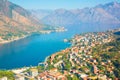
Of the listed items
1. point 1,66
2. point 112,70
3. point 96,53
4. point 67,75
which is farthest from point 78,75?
point 1,66

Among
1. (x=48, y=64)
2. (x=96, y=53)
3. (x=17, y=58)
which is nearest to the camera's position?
(x=48, y=64)

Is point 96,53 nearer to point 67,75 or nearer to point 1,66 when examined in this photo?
point 67,75

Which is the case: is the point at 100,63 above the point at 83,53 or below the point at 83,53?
below

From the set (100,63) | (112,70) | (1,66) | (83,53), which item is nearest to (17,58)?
(1,66)

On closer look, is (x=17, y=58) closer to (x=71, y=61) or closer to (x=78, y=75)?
(x=71, y=61)

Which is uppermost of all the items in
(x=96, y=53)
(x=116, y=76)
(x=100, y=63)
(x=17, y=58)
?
(x=17, y=58)

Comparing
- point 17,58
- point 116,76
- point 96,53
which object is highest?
point 17,58

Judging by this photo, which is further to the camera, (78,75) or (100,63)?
(100,63)

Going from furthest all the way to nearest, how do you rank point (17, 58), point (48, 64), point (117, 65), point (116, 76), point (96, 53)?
point (17, 58), point (96, 53), point (48, 64), point (117, 65), point (116, 76)

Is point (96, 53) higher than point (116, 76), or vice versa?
point (96, 53)
